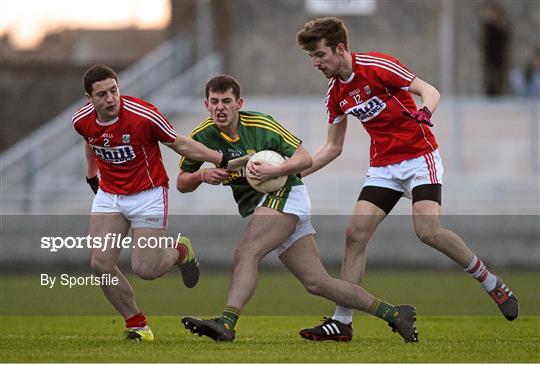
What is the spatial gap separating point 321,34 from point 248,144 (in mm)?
900

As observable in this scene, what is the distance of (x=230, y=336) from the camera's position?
28.7ft

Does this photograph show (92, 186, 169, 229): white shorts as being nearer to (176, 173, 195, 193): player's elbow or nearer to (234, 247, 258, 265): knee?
(176, 173, 195, 193): player's elbow

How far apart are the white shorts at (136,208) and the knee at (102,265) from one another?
33cm

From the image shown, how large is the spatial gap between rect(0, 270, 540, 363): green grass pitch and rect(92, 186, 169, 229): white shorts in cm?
84

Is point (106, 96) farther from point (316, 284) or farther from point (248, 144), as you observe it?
point (316, 284)

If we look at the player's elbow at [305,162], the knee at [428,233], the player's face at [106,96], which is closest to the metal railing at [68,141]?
the player's face at [106,96]

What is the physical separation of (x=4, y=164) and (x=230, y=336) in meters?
13.8

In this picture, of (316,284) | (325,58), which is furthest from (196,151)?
(316,284)

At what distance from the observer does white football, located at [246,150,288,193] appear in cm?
895

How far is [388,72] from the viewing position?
938 centimetres

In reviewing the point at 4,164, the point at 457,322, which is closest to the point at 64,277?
the point at 4,164

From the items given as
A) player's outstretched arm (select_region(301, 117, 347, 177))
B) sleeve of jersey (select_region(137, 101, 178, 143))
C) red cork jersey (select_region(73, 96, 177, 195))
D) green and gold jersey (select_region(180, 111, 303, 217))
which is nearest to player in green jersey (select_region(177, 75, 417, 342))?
green and gold jersey (select_region(180, 111, 303, 217))

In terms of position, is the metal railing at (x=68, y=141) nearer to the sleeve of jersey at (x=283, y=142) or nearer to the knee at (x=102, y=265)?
the knee at (x=102, y=265)

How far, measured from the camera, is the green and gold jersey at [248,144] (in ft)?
29.9
